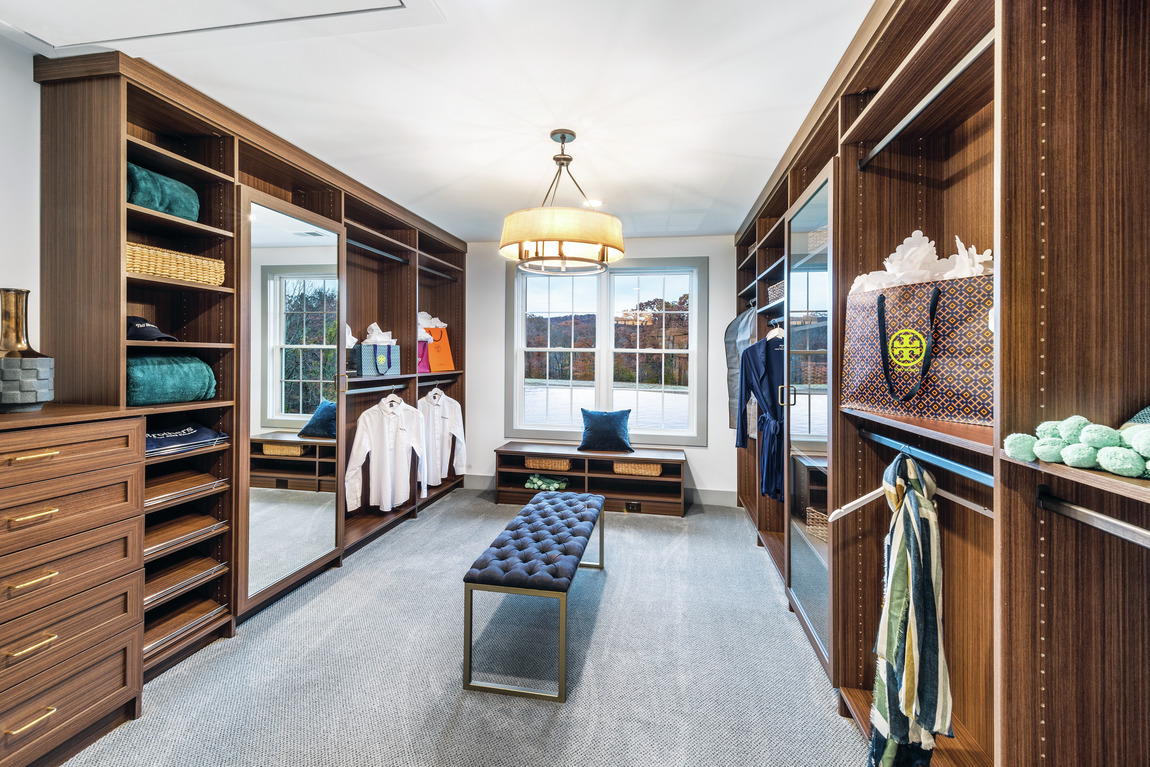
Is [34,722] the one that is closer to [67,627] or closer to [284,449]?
[67,627]

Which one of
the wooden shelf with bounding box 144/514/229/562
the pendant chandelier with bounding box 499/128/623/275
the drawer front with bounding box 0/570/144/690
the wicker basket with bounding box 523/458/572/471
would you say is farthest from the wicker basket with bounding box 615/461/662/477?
the drawer front with bounding box 0/570/144/690

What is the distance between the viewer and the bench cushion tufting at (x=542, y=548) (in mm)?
2188

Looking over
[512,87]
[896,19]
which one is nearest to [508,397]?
[512,87]

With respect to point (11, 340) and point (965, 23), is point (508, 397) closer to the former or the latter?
point (11, 340)

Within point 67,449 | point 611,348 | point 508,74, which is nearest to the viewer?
point 67,449

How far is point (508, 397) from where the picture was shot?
535cm

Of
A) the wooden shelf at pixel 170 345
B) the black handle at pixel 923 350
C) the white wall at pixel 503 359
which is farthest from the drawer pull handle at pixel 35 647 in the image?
the white wall at pixel 503 359

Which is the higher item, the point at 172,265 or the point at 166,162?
the point at 166,162

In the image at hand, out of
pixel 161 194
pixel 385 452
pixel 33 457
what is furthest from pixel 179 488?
pixel 385 452

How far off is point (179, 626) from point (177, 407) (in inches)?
37.2

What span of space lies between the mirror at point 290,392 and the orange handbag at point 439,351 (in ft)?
5.17

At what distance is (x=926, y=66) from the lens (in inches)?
59.8

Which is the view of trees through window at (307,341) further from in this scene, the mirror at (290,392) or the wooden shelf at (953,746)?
the wooden shelf at (953,746)

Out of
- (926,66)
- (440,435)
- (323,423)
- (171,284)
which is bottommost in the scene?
(440,435)
